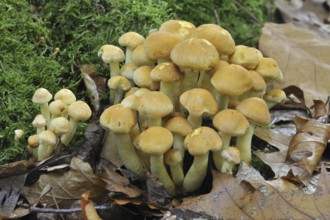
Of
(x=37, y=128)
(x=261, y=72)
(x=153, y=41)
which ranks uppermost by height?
(x=153, y=41)

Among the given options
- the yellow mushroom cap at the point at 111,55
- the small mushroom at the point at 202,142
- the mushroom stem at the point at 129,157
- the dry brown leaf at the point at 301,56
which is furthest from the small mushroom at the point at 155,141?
the dry brown leaf at the point at 301,56

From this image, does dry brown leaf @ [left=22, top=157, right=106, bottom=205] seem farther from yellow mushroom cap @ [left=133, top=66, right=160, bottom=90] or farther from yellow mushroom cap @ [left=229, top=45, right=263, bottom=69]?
yellow mushroom cap @ [left=229, top=45, right=263, bottom=69]

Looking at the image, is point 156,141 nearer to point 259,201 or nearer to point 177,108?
point 177,108

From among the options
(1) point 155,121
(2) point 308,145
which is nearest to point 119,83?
(1) point 155,121

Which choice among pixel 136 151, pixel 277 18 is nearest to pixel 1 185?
pixel 136 151

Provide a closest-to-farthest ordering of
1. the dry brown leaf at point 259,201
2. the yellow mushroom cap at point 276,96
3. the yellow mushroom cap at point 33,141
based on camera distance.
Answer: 1. the dry brown leaf at point 259,201
2. the yellow mushroom cap at point 33,141
3. the yellow mushroom cap at point 276,96

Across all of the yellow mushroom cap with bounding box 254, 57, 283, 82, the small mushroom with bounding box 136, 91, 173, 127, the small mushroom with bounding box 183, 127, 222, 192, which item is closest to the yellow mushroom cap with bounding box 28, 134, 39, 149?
the small mushroom with bounding box 136, 91, 173, 127

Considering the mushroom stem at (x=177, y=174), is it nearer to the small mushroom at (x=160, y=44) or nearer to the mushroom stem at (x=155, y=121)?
the mushroom stem at (x=155, y=121)

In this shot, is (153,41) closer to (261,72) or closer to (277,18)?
(261,72)
